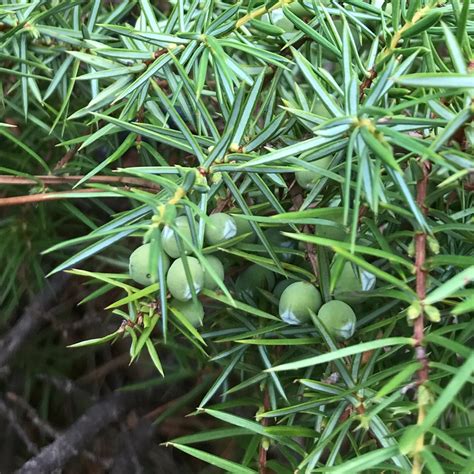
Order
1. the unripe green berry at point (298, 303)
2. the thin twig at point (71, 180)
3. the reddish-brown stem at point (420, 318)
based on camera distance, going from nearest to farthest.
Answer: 1. the reddish-brown stem at point (420, 318)
2. the unripe green berry at point (298, 303)
3. the thin twig at point (71, 180)

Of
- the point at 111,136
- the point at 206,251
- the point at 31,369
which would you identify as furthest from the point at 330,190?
the point at 31,369

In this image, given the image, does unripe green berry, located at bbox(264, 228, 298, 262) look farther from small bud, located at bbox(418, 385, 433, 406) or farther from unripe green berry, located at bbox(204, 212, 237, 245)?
small bud, located at bbox(418, 385, 433, 406)

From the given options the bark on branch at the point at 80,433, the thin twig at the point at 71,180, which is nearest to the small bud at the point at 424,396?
the thin twig at the point at 71,180

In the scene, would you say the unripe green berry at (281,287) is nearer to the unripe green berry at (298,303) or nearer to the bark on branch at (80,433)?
the unripe green berry at (298,303)

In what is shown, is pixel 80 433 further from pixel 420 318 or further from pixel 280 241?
pixel 420 318

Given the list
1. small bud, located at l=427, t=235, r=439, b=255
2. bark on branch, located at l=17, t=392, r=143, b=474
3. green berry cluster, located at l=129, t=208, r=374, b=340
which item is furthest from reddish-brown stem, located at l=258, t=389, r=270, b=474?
bark on branch, located at l=17, t=392, r=143, b=474

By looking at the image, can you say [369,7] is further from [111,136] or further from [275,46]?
[111,136]
